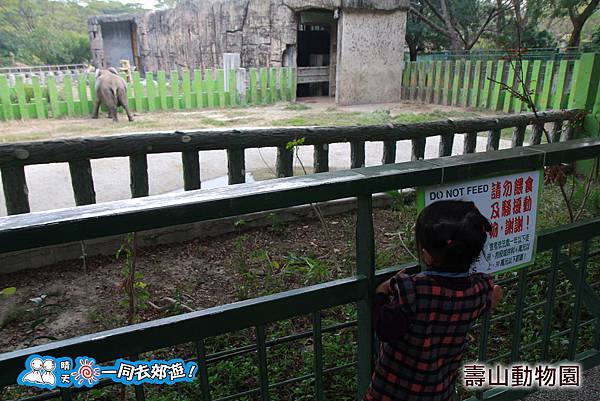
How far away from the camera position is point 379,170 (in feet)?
4.13

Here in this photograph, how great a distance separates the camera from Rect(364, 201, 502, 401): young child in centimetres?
114

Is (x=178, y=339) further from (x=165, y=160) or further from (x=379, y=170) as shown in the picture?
(x=165, y=160)

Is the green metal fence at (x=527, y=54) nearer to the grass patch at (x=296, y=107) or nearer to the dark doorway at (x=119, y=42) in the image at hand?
the grass patch at (x=296, y=107)

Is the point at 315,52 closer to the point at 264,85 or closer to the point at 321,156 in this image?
the point at 264,85

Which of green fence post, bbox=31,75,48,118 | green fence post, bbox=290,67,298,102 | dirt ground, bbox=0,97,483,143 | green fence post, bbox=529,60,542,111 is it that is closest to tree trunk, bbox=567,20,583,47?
dirt ground, bbox=0,97,483,143

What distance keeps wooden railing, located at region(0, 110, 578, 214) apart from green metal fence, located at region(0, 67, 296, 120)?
8.35 metres

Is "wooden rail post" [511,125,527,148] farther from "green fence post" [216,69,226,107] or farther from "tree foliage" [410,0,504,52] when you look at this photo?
"tree foliage" [410,0,504,52]

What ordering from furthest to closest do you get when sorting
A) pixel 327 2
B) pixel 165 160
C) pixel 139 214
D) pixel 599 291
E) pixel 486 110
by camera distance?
pixel 327 2, pixel 486 110, pixel 165 160, pixel 599 291, pixel 139 214

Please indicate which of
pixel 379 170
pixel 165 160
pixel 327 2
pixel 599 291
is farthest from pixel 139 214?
pixel 327 2

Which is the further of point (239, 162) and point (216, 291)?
point (239, 162)

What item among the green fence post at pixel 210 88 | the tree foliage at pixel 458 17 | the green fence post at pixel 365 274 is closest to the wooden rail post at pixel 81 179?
the green fence post at pixel 365 274

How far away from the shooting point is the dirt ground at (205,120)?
29.0ft

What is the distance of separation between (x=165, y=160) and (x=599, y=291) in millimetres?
5024

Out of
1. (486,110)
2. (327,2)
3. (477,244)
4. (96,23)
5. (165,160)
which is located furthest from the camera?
(96,23)
